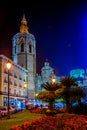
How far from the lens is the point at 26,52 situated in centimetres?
11356

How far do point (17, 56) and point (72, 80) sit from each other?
83.2 meters

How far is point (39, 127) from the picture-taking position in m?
12.1

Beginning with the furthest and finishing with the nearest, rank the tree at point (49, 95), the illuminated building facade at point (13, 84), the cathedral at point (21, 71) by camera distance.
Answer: the cathedral at point (21, 71), the illuminated building facade at point (13, 84), the tree at point (49, 95)

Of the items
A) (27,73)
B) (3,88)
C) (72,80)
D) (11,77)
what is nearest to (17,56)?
(27,73)

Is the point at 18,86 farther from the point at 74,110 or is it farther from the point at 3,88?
the point at 74,110

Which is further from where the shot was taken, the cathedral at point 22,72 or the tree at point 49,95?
the cathedral at point 22,72

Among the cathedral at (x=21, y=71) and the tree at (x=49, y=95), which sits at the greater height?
the cathedral at (x=21, y=71)

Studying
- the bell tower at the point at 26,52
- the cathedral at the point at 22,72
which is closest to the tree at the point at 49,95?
the cathedral at the point at 22,72

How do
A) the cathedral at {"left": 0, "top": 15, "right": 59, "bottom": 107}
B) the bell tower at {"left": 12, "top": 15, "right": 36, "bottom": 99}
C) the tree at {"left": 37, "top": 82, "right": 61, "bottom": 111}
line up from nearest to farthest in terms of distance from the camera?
the tree at {"left": 37, "top": 82, "right": 61, "bottom": 111}
the cathedral at {"left": 0, "top": 15, "right": 59, "bottom": 107}
the bell tower at {"left": 12, "top": 15, "right": 36, "bottom": 99}

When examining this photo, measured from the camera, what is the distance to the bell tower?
11019 cm

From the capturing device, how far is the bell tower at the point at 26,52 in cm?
11019

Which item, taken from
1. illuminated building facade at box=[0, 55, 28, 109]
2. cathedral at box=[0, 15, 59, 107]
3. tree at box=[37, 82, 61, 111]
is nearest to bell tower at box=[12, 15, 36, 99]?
cathedral at box=[0, 15, 59, 107]

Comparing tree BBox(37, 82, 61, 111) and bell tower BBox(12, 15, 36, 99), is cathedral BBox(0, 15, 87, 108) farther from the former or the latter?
tree BBox(37, 82, 61, 111)

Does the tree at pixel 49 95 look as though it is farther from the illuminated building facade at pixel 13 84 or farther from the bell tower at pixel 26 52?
the bell tower at pixel 26 52
